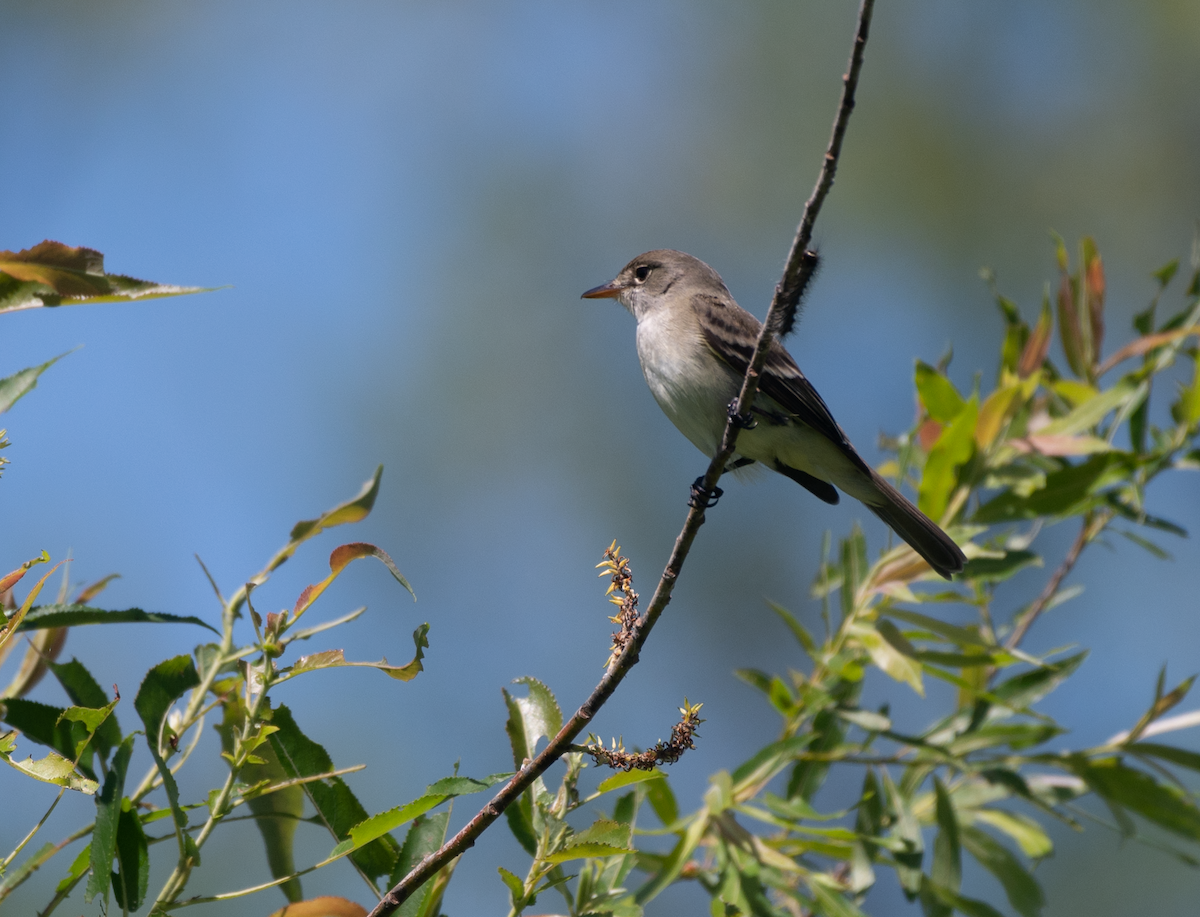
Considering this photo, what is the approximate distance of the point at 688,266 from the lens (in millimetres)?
5523

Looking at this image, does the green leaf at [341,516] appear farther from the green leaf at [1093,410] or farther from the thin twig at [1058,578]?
the green leaf at [1093,410]

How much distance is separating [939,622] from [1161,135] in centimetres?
945

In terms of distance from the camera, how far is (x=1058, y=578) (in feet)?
10.3

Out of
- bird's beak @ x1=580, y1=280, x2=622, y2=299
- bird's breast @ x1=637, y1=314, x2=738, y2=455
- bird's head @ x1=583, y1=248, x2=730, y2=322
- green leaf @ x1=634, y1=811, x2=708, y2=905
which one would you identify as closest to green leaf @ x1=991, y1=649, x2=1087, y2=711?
green leaf @ x1=634, y1=811, x2=708, y2=905

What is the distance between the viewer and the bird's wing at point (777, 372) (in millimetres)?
4246

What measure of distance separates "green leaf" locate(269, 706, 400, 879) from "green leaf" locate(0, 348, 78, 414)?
57 centimetres

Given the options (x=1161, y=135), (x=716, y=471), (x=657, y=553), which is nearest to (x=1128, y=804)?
(x=716, y=471)

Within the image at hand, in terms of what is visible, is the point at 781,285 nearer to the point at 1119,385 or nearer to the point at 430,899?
the point at 430,899

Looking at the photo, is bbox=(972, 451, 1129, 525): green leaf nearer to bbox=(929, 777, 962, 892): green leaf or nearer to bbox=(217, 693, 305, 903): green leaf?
bbox=(929, 777, 962, 892): green leaf

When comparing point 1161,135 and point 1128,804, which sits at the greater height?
point 1161,135

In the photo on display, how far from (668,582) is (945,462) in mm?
1682

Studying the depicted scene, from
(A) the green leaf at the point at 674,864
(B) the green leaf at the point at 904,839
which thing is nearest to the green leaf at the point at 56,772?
(A) the green leaf at the point at 674,864

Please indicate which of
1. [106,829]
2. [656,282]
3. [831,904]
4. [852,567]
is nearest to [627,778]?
[106,829]

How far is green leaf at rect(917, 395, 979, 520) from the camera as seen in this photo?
3.06 metres
